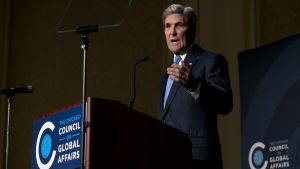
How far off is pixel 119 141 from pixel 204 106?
2.13ft

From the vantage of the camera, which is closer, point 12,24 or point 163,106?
point 163,106

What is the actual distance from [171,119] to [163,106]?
188 millimetres

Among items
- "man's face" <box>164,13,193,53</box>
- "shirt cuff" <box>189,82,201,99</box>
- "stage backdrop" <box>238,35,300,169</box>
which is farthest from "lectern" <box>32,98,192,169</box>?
"stage backdrop" <box>238,35,300,169</box>

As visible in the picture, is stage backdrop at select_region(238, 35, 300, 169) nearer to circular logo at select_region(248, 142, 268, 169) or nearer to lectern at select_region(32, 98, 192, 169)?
circular logo at select_region(248, 142, 268, 169)

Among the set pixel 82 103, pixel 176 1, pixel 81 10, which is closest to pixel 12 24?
pixel 176 1

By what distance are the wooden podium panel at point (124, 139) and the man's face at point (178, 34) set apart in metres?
0.68

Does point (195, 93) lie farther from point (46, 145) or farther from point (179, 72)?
point (46, 145)

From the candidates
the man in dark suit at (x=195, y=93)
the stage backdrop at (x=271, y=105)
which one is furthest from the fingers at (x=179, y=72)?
the stage backdrop at (x=271, y=105)

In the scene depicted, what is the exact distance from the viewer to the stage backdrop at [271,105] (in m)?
4.33

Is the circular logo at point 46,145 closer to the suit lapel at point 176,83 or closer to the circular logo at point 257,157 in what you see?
the suit lapel at point 176,83

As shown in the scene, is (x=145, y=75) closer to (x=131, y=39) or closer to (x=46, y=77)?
(x=131, y=39)

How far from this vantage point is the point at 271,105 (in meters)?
4.56

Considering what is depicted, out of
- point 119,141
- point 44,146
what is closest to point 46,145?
point 44,146

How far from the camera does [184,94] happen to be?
3.12 meters
